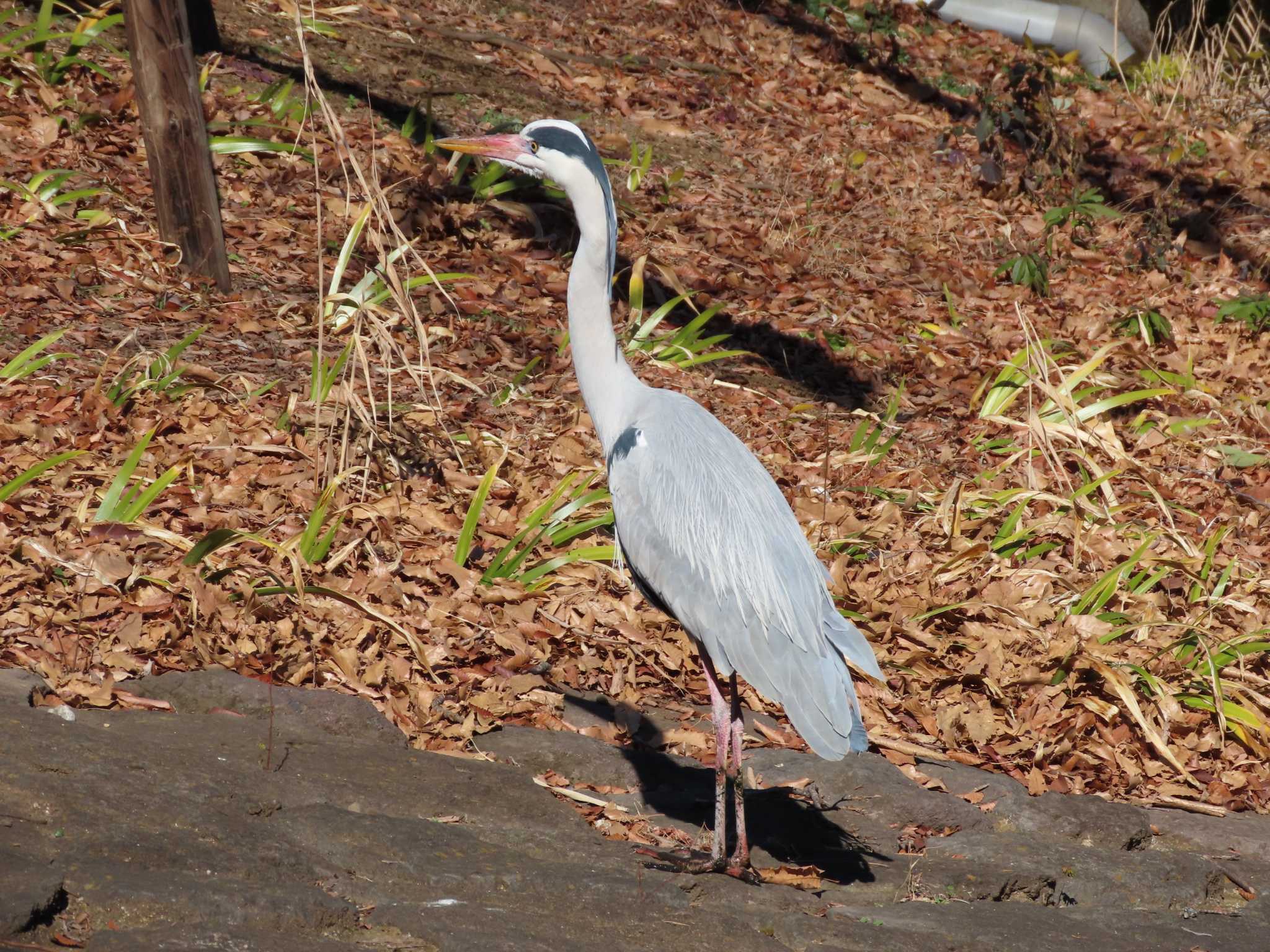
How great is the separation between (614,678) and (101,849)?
2249mm

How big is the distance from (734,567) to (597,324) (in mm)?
1005

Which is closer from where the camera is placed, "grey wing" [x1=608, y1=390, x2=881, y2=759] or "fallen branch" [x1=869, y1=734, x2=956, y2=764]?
"grey wing" [x1=608, y1=390, x2=881, y2=759]

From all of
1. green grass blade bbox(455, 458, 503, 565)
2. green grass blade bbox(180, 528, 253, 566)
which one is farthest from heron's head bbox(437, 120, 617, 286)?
green grass blade bbox(180, 528, 253, 566)

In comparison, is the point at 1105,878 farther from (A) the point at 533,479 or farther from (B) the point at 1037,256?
(B) the point at 1037,256

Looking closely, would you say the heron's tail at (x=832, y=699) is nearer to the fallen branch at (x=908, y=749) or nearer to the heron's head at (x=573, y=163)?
the fallen branch at (x=908, y=749)

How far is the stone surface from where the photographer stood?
9.26ft

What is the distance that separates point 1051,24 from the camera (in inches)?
505

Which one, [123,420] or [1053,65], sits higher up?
[1053,65]

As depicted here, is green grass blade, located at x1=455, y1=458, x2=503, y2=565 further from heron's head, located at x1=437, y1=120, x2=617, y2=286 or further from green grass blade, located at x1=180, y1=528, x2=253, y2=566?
heron's head, located at x1=437, y1=120, x2=617, y2=286

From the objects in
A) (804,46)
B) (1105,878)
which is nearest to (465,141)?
(1105,878)

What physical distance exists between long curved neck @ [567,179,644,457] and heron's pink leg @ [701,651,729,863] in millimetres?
890

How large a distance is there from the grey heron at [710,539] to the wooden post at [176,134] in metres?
2.42

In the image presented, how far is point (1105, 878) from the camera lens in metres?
3.89

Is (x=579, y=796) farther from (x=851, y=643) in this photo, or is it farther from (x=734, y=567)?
(x=851, y=643)
